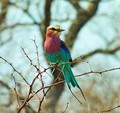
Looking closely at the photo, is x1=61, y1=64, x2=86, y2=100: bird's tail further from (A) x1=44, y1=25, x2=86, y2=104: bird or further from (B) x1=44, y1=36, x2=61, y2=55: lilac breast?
(B) x1=44, y1=36, x2=61, y2=55: lilac breast

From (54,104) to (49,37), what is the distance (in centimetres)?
674

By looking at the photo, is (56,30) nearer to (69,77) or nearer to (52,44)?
(52,44)

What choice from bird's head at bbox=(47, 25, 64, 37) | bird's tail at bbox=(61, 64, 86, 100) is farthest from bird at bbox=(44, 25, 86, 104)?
bird's tail at bbox=(61, 64, 86, 100)

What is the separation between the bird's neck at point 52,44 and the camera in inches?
163

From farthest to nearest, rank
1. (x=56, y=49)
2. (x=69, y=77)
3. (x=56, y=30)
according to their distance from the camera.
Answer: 1. (x=56, y=30)
2. (x=56, y=49)
3. (x=69, y=77)

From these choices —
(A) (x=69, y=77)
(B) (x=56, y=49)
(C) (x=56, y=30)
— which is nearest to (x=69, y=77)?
(A) (x=69, y=77)

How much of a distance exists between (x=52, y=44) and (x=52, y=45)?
18mm

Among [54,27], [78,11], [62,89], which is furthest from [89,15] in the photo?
[54,27]

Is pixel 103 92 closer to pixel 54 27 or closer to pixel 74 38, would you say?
pixel 74 38

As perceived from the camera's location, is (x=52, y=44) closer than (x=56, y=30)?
Yes

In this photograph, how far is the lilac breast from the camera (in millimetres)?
4129

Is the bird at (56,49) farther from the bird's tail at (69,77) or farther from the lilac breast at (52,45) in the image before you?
the bird's tail at (69,77)

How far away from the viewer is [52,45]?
4.20 metres

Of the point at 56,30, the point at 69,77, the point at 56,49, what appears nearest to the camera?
the point at 69,77
